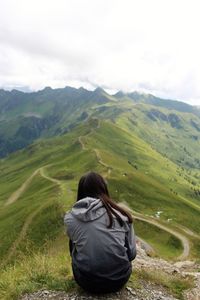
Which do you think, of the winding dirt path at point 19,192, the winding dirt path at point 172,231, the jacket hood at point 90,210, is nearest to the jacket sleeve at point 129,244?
the jacket hood at point 90,210

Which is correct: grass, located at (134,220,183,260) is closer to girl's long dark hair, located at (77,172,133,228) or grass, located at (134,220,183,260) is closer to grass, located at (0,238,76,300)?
grass, located at (0,238,76,300)

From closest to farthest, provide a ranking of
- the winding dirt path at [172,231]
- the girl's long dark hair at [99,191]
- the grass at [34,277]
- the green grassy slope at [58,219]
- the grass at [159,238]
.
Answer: the girl's long dark hair at [99,191]
the grass at [34,277]
the green grassy slope at [58,219]
the grass at [159,238]
the winding dirt path at [172,231]

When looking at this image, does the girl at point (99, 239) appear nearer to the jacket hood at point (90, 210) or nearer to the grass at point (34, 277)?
the jacket hood at point (90, 210)

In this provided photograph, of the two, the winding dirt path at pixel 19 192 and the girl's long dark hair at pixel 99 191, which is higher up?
the girl's long dark hair at pixel 99 191

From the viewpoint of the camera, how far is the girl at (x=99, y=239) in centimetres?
1184

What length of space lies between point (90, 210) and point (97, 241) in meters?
0.89

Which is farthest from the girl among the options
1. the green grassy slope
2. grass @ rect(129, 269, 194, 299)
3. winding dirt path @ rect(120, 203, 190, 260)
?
winding dirt path @ rect(120, 203, 190, 260)

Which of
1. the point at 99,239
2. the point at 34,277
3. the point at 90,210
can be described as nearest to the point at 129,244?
the point at 99,239

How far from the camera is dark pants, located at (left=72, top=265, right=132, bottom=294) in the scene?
12.0 metres

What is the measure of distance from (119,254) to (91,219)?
130cm

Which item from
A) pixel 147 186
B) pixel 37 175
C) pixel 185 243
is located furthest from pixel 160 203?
pixel 37 175

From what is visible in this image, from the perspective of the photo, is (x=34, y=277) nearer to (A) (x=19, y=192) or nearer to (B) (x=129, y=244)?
(B) (x=129, y=244)

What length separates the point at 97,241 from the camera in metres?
11.9

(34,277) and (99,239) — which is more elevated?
(99,239)
